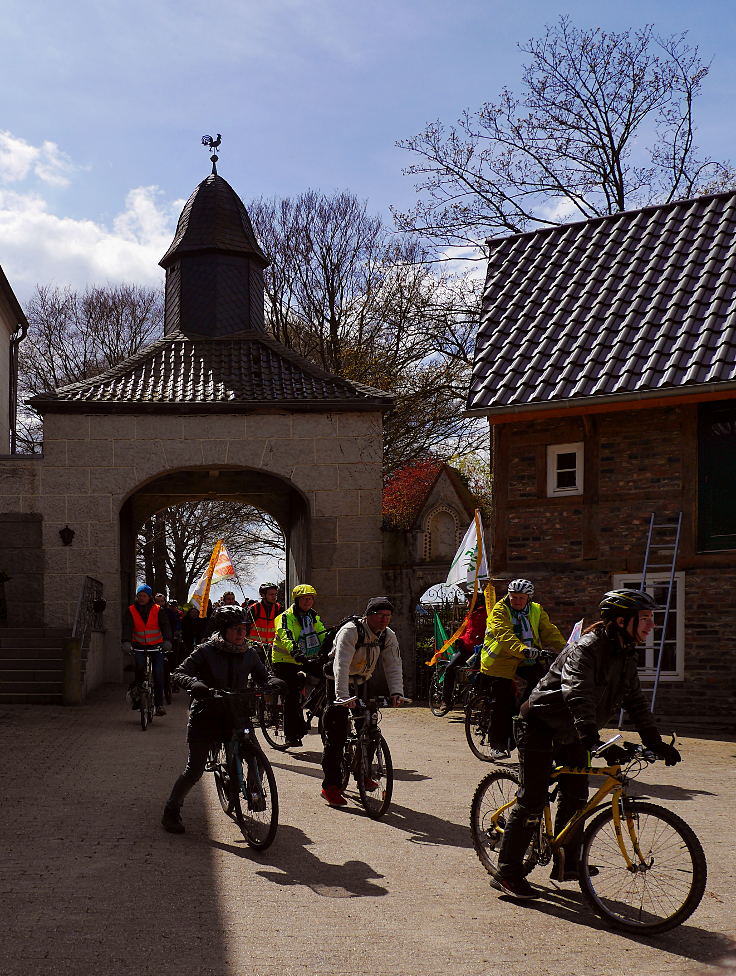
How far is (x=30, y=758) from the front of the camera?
533 inches

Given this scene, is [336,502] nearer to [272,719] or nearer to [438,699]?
[438,699]

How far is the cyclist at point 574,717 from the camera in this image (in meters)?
6.76

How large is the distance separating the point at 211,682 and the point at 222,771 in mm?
674

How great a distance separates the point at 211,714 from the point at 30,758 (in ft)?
16.8

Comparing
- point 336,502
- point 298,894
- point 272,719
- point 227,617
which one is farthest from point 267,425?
point 298,894

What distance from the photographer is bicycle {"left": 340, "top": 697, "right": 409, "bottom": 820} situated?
9.98 meters

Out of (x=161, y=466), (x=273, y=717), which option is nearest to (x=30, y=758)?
(x=273, y=717)

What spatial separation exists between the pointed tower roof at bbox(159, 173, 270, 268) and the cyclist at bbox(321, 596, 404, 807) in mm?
23934

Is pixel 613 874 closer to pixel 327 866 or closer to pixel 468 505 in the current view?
pixel 327 866

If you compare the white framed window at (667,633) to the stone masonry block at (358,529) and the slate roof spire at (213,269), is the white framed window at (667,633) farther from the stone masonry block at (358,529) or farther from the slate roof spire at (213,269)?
the slate roof spire at (213,269)

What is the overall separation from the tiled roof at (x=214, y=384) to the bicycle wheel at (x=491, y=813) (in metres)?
19.2

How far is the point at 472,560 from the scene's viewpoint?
62.0 ft

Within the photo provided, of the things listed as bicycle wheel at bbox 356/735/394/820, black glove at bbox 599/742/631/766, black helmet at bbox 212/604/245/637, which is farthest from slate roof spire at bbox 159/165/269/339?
black glove at bbox 599/742/631/766

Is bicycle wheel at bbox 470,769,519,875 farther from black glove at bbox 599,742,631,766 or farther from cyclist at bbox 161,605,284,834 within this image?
cyclist at bbox 161,605,284,834
